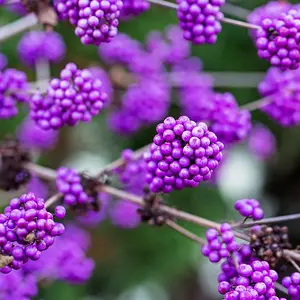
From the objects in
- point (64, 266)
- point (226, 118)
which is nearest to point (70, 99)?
point (226, 118)

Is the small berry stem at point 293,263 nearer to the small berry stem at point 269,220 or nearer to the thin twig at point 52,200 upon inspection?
the small berry stem at point 269,220

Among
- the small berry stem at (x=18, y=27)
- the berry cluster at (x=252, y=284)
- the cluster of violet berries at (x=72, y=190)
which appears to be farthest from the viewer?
the small berry stem at (x=18, y=27)

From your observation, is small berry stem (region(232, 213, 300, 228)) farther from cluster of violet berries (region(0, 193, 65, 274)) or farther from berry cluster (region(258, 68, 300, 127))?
berry cluster (region(258, 68, 300, 127))

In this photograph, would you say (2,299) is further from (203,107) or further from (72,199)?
(203,107)

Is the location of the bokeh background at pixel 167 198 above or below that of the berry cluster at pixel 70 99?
below

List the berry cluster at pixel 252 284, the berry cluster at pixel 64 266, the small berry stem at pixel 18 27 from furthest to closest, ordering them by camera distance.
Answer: the berry cluster at pixel 64 266 → the small berry stem at pixel 18 27 → the berry cluster at pixel 252 284

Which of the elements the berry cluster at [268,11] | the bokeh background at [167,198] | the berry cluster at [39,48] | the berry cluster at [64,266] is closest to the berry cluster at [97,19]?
the berry cluster at [268,11]

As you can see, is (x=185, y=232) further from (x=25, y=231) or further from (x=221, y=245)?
(x=25, y=231)

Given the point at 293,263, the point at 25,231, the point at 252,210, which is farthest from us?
the point at 252,210

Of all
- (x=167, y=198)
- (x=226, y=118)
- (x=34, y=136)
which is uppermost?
(x=226, y=118)
